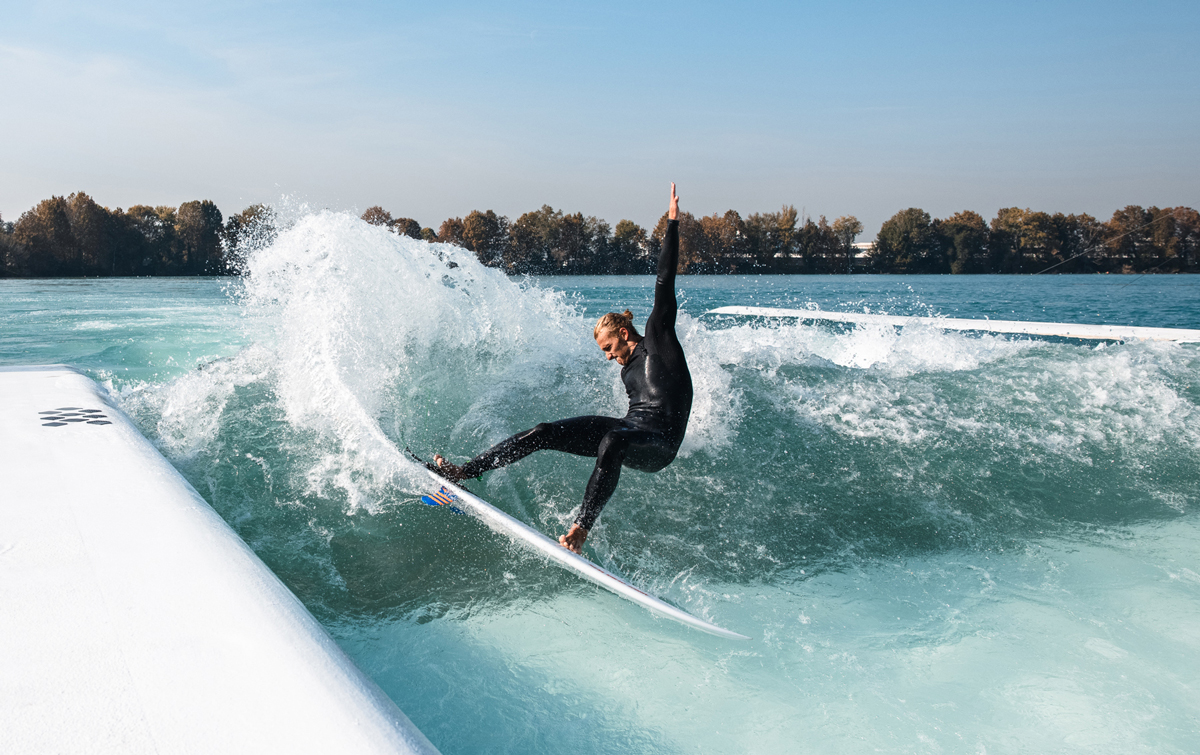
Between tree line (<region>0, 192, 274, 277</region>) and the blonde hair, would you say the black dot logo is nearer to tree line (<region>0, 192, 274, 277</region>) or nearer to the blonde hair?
the blonde hair

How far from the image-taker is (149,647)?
190cm

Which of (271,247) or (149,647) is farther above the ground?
(271,247)

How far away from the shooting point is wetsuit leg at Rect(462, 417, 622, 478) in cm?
368

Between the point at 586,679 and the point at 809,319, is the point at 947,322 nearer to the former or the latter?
the point at 809,319

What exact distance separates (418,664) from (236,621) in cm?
95

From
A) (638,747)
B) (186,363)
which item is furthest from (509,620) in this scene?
(186,363)

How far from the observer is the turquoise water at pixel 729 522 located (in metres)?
2.65

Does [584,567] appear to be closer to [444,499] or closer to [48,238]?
[444,499]

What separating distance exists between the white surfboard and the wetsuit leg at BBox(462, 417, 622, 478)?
0.67ft

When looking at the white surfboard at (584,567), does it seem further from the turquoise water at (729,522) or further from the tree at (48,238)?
the tree at (48,238)

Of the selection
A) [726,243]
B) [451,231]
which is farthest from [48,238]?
[726,243]

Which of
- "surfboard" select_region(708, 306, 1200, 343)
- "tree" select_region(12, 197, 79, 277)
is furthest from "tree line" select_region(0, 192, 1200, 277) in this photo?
"surfboard" select_region(708, 306, 1200, 343)

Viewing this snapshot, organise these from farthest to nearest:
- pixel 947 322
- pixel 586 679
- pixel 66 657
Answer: pixel 947 322 < pixel 586 679 < pixel 66 657

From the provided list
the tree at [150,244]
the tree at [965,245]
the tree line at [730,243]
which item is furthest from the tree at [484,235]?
the tree at [965,245]
